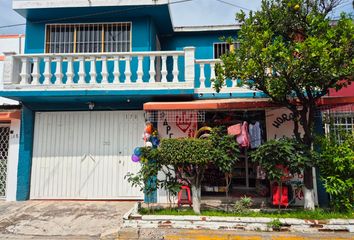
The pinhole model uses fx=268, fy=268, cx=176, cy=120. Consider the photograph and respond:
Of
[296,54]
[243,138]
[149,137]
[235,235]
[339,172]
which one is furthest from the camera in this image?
[149,137]

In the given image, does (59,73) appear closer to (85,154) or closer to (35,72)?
(35,72)

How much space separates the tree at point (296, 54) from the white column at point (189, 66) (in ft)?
5.04

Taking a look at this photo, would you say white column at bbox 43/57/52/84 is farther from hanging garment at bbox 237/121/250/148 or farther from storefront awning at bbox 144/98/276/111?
hanging garment at bbox 237/121/250/148

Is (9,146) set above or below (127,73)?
below

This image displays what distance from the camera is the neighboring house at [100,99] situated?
294 inches

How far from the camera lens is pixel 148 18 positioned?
28.0 feet

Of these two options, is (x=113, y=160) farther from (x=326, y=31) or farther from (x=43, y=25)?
(x=326, y=31)

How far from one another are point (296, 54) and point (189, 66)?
289 centimetres

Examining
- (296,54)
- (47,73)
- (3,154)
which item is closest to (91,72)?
(47,73)

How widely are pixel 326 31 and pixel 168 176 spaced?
4426mm

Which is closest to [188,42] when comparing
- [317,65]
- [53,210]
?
[317,65]

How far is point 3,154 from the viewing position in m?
8.43

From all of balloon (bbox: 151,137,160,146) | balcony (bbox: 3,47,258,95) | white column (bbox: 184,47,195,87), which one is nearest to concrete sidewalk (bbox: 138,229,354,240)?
balloon (bbox: 151,137,160,146)

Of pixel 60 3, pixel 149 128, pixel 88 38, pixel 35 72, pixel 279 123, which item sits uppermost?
pixel 60 3
